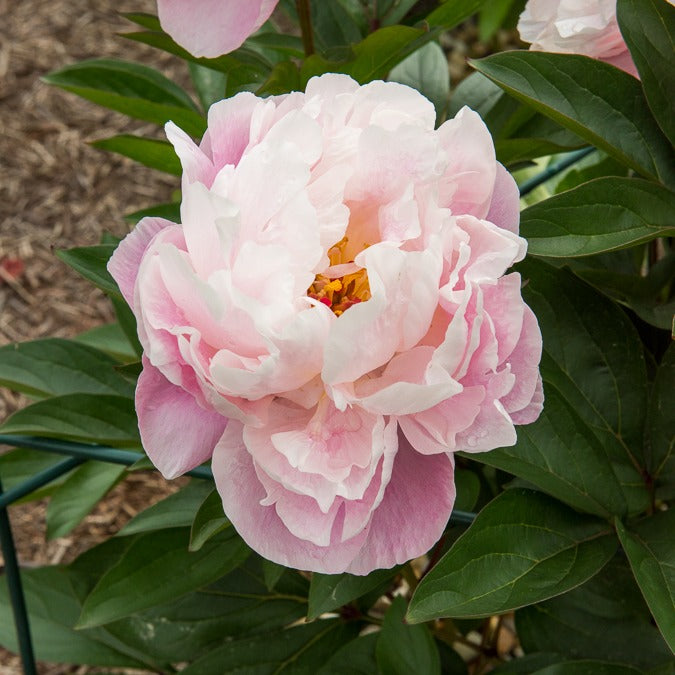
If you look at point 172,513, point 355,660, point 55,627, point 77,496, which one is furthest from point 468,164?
point 55,627

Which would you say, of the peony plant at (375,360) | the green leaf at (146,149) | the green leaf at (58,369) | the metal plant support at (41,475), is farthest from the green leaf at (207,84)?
the metal plant support at (41,475)

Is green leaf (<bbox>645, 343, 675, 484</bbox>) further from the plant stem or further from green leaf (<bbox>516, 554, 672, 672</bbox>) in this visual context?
the plant stem

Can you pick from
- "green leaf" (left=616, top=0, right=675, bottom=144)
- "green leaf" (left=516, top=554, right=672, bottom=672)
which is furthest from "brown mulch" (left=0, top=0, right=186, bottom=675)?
"green leaf" (left=616, top=0, right=675, bottom=144)

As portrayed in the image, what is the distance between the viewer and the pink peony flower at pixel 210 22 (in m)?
0.62

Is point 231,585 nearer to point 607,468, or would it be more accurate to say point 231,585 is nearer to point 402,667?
point 402,667

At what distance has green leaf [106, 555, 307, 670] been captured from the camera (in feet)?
2.93

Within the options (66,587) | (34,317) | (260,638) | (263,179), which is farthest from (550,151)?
(34,317)

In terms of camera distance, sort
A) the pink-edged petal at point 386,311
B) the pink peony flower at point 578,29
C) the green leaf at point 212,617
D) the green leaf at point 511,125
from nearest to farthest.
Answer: the pink-edged petal at point 386,311 < the pink peony flower at point 578,29 < the green leaf at point 511,125 < the green leaf at point 212,617

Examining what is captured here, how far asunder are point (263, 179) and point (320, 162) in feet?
0.13

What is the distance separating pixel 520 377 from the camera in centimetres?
51

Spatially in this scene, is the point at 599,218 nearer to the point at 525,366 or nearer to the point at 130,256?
the point at 525,366

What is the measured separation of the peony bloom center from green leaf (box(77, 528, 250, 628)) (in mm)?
298

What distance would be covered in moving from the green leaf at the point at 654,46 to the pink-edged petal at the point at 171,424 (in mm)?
362

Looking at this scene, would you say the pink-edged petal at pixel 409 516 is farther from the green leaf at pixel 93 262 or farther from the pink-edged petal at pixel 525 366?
the green leaf at pixel 93 262
